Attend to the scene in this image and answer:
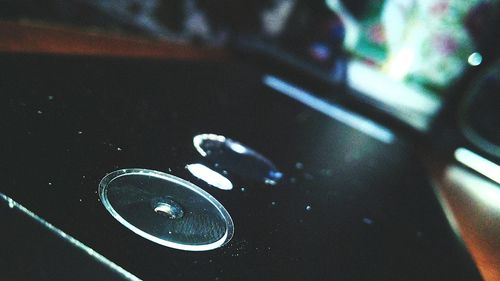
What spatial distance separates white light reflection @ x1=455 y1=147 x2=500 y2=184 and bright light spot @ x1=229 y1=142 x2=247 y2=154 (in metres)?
0.97

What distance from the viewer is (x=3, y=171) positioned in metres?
0.43

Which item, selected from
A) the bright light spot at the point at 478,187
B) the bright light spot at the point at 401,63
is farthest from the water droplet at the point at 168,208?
the bright light spot at the point at 401,63

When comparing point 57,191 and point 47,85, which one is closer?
point 57,191

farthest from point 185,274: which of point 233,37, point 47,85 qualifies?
point 233,37

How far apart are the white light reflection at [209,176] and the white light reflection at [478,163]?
1.09 meters

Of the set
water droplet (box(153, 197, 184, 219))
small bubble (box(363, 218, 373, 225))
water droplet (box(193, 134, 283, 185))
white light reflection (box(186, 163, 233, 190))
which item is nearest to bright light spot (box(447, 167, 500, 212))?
small bubble (box(363, 218, 373, 225))

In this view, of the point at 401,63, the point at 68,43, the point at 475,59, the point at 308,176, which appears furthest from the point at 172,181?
the point at 401,63

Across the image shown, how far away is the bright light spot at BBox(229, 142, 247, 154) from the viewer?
79 cm

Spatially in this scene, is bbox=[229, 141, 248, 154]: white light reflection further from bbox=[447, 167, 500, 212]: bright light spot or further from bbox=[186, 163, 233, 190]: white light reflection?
bbox=[447, 167, 500, 212]: bright light spot

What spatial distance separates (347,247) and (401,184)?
446 mm

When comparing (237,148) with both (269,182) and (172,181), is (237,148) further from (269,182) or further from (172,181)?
(172,181)

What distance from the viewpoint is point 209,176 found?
0.61m

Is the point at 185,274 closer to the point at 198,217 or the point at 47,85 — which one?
the point at 198,217

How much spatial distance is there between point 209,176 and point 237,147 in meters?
0.20
